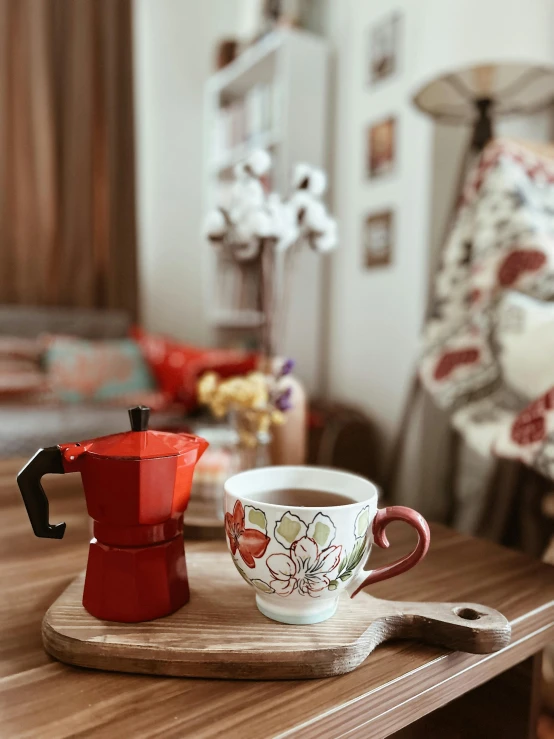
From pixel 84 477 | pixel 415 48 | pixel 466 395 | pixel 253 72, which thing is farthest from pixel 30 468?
pixel 253 72

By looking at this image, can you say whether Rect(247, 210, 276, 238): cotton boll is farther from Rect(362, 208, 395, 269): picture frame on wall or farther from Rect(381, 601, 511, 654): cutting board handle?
Rect(362, 208, 395, 269): picture frame on wall

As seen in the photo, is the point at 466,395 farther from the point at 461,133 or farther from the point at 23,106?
the point at 23,106

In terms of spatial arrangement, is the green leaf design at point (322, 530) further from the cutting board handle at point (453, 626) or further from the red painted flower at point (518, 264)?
the red painted flower at point (518, 264)

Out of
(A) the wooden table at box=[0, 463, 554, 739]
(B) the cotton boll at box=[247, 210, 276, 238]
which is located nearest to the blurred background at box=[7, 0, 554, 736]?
(B) the cotton boll at box=[247, 210, 276, 238]

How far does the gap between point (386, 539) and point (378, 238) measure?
1.93 m

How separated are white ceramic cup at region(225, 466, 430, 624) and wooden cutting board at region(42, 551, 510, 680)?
0.06 ft

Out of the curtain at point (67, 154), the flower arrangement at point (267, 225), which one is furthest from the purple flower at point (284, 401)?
the curtain at point (67, 154)

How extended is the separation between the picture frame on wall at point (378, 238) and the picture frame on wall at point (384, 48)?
0.51m

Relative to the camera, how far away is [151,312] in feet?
10.4

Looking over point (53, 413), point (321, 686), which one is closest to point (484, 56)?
point (53, 413)

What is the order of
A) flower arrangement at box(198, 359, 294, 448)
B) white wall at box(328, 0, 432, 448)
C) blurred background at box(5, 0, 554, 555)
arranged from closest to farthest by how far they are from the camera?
1. flower arrangement at box(198, 359, 294, 448)
2. blurred background at box(5, 0, 554, 555)
3. white wall at box(328, 0, 432, 448)

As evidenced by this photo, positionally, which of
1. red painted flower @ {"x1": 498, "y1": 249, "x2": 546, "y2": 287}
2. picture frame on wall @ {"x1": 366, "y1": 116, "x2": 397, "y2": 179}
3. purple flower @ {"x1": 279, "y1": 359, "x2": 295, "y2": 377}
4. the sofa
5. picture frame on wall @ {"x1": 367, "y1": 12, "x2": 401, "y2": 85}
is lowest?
the sofa

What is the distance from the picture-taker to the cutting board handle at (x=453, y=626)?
46 centimetres

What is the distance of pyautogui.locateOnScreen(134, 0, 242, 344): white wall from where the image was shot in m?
3.05
